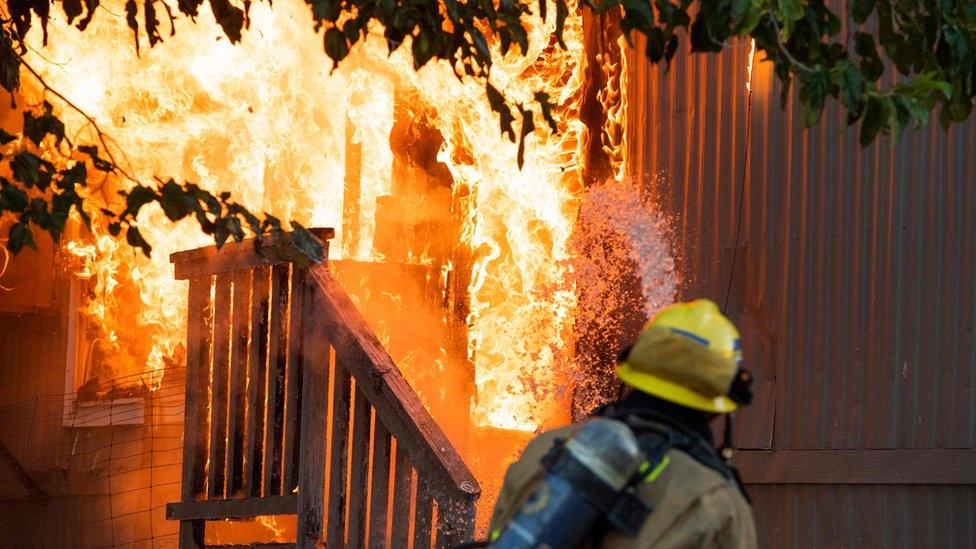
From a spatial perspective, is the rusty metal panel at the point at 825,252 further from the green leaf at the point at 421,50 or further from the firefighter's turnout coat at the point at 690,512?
the firefighter's turnout coat at the point at 690,512

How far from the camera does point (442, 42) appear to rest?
17.6 feet

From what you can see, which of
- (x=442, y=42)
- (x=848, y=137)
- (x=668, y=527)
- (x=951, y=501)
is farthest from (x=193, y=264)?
(x=668, y=527)

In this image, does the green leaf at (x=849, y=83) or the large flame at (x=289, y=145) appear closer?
the green leaf at (x=849, y=83)

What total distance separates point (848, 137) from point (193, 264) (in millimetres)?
3873

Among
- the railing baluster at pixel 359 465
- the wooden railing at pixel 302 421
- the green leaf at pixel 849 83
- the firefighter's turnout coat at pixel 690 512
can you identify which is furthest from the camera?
the railing baluster at pixel 359 465

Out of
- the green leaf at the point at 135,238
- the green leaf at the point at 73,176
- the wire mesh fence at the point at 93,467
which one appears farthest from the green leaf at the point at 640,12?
the wire mesh fence at the point at 93,467

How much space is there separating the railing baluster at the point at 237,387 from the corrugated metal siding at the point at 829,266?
2622 mm

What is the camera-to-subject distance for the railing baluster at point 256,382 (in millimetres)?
7004

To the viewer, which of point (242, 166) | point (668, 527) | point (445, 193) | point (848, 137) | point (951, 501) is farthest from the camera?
point (242, 166)

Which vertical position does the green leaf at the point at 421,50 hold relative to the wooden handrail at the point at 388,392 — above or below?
above

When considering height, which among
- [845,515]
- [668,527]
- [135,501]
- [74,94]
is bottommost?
[135,501]

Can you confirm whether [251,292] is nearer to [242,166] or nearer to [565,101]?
[565,101]

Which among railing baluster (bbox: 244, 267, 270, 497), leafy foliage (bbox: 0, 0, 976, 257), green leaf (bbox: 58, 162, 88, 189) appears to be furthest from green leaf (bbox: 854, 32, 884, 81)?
railing baluster (bbox: 244, 267, 270, 497)

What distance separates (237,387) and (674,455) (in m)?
4.54
